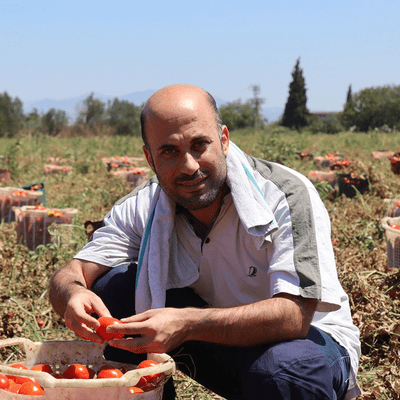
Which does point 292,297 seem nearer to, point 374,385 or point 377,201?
point 374,385

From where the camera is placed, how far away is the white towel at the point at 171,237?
205cm

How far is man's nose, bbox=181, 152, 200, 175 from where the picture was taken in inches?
83.0

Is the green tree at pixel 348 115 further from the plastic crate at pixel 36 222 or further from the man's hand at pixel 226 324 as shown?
the man's hand at pixel 226 324

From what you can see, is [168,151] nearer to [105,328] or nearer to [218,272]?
[218,272]

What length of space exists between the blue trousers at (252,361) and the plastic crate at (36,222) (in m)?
2.39

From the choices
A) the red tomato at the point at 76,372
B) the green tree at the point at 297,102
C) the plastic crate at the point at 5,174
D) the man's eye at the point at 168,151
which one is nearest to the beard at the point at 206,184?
the man's eye at the point at 168,151

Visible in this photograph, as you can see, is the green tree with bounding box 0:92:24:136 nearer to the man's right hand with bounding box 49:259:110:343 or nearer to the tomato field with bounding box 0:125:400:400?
the tomato field with bounding box 0:125:400:400

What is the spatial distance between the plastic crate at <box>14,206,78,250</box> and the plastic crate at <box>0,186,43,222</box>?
81 cm

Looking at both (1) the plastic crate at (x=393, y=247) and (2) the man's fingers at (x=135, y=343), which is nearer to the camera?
(2) the man's fingers at (x=135, y=343)

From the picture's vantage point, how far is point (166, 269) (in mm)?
2273

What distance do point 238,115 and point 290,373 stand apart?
57.8 metres

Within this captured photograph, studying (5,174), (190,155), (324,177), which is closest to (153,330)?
(190,155)

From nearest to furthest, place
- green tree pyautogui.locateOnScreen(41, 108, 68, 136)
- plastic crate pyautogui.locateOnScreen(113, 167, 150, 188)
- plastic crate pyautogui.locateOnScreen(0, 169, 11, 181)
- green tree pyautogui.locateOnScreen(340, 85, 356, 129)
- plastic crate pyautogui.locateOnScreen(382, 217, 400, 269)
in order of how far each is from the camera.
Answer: plastic crate pyautogui.locateOnScreen(382, 217, 400, 269)
plastic crate pyautogui.locateOnScreen(113, 167, 150, 188)
plastic crate pyautogui.locateOnScreen(0, 169, 11, 181)
green tree pyautogui.locateOnScreen(41, 108, 68, 136)
green tree pyautogui.locateOnScreen(340, 85, 356, 129)

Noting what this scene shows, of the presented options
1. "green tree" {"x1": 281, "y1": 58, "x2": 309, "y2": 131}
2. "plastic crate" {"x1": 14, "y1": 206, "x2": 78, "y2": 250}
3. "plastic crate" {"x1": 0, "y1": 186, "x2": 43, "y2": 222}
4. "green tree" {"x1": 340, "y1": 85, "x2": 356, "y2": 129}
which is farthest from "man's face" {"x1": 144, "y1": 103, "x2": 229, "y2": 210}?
"green tree" {"x1": 340, "y1": 85, "x2": 356, "y2": 129}
